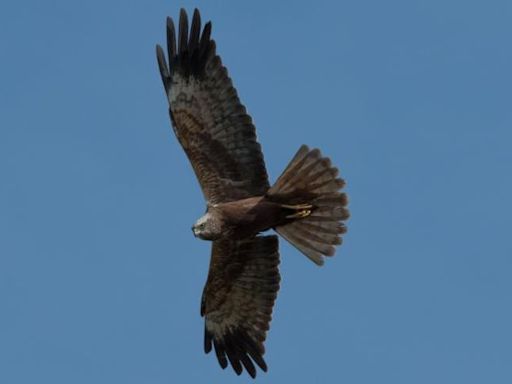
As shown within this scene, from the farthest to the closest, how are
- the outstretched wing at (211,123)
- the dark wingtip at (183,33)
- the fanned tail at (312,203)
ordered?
1. the dark wingtip at (183,33)
2. the outstretched wing at (211,123)
3. the fanned tail at (312,203)

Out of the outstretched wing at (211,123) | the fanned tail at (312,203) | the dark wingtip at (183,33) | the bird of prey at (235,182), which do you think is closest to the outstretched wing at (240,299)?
the bird of prey at (235,182)

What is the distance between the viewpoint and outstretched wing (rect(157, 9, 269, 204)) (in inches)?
580

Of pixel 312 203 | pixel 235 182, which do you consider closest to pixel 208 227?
pixel 235 182

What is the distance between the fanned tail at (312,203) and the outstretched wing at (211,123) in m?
0.47

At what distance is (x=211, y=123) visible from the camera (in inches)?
583

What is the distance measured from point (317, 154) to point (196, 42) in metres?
1.94

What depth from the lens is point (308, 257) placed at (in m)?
14.9

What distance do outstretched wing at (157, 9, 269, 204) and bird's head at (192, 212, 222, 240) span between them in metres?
0.35

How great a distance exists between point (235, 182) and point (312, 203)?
2.97 feet

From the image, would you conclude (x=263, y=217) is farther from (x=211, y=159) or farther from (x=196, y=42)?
(x=196, y=42)

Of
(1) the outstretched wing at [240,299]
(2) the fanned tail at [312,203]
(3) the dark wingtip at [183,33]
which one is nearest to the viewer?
(2) the fanned tail at [312,203]

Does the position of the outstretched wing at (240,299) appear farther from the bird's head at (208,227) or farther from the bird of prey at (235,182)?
the bird's head at (208,227)

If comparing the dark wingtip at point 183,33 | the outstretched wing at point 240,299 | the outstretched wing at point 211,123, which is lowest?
the outstretched wing at point 240,299

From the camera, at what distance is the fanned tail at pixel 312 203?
14.3 metres
